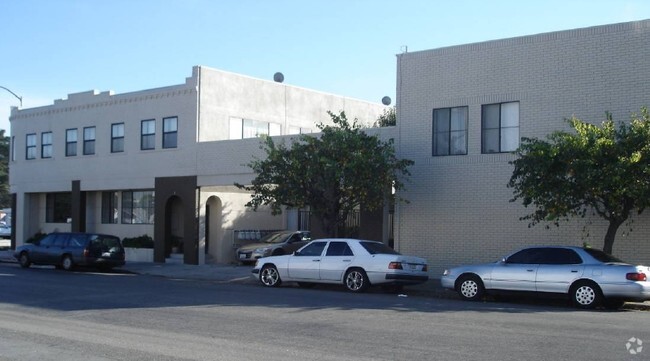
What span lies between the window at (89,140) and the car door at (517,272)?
23.3 m

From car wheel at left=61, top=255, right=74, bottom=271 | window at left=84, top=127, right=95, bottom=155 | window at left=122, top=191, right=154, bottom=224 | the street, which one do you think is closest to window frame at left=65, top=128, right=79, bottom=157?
window at left=84, top=127, right=95, bottom=155

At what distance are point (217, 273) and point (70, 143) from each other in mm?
13922

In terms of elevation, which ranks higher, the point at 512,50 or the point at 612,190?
the point at 512,50

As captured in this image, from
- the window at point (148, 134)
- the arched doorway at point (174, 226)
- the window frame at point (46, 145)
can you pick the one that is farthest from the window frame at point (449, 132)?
the window frame at point (46, 145)

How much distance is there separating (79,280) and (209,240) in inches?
367

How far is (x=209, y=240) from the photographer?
31.7 meters

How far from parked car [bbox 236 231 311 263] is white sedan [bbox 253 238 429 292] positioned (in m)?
7.54

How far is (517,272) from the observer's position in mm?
16859

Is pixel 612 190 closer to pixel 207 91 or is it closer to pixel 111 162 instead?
pixel 207 91

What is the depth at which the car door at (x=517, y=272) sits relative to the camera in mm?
16672

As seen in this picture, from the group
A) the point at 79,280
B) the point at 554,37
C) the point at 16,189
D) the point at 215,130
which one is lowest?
the point at 79,280

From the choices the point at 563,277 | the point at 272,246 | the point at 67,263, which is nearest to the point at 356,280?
the point at 563,277

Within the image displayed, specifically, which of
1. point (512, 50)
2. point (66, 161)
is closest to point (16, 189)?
point (66, 161)

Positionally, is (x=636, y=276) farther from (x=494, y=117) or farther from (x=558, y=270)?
(x=494, y=117)
